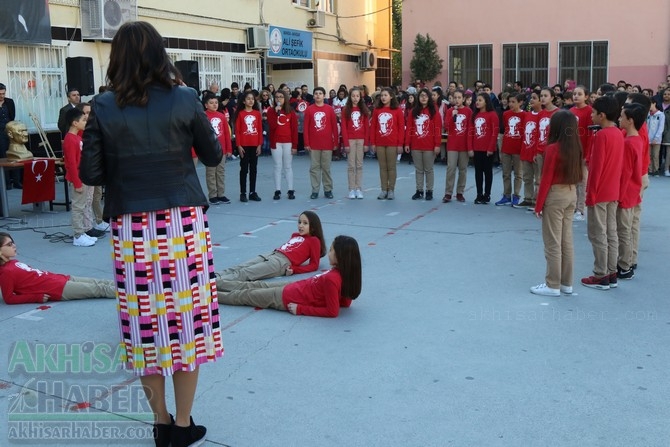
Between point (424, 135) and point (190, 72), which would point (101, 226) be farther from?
point (190, 72)

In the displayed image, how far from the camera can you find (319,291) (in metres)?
5.18

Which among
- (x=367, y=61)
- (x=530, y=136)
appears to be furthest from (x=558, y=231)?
(x=367, y=61)

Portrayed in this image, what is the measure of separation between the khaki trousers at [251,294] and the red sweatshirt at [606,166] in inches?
107

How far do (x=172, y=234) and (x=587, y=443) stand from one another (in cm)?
217

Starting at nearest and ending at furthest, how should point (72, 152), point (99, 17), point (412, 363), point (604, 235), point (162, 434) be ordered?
point (162, 434) → point (412, 363) → point (604, 235) → point (72, 152) → point (99, 17)

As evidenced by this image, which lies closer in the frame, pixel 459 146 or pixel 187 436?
pixel 187 436

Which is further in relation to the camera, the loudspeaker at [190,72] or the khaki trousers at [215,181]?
the loudspeaker at [190,72]

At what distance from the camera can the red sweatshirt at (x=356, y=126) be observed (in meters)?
10.6

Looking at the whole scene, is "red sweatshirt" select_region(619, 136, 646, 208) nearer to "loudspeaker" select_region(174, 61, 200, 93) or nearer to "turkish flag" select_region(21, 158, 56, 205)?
"turkish flag" select_region(21, 158, 56, 205)

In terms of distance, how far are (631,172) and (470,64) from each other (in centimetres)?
1729

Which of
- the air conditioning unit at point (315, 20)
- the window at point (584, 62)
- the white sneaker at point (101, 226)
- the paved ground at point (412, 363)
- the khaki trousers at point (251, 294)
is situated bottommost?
the paved ground at point (412, 363)

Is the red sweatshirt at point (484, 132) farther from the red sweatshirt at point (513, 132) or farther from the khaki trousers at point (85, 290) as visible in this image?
the khaki trousers at point (85, 290)

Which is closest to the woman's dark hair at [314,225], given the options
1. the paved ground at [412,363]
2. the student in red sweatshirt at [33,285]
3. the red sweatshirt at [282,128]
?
the paved ground at [412,363]

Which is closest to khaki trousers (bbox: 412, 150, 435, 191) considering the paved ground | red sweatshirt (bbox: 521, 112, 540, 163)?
red sweatshirt (bbox: 521, 112, 540, 163)
